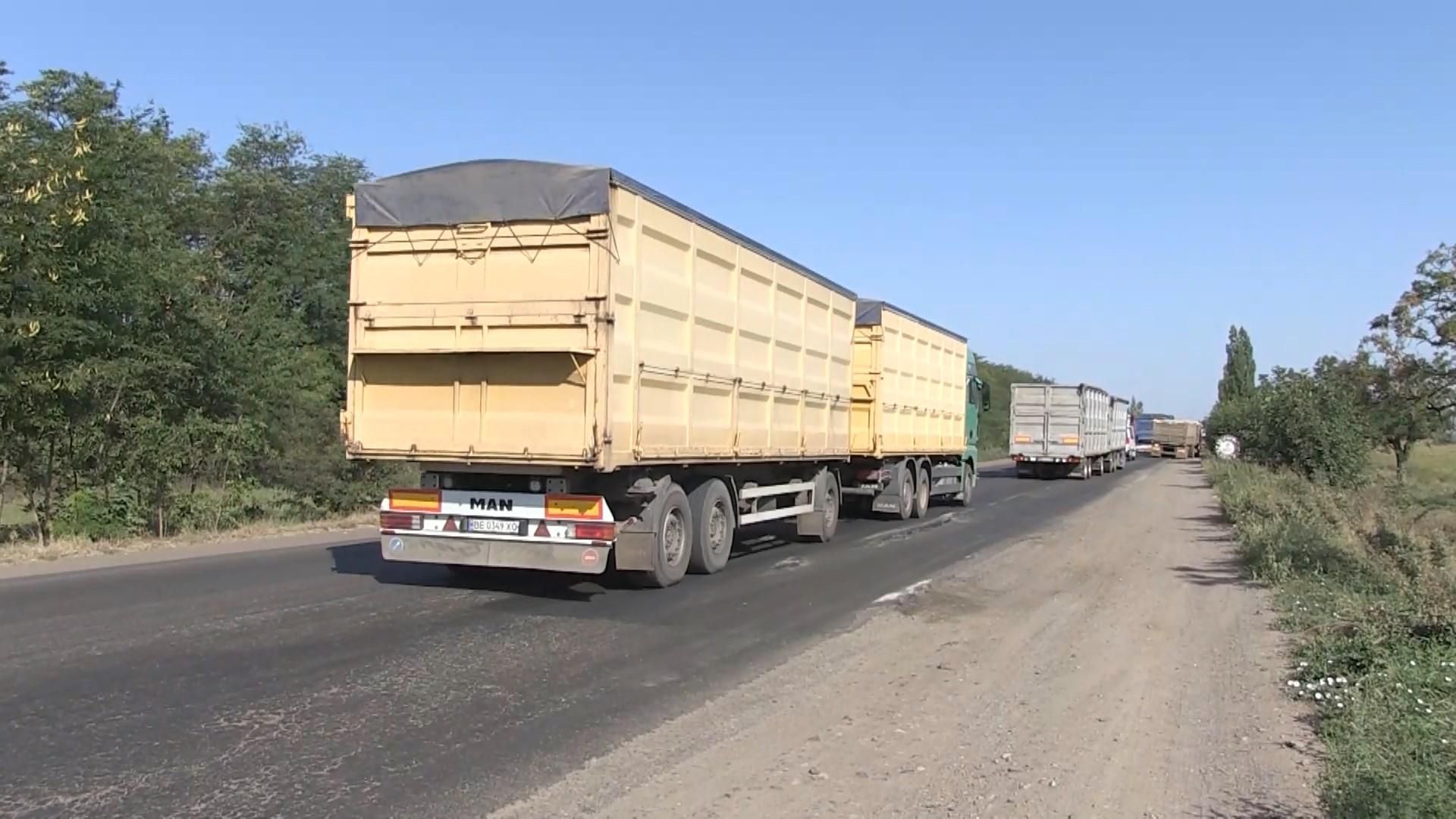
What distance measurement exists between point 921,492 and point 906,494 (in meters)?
1.25

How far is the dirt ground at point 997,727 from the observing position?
5082 mm

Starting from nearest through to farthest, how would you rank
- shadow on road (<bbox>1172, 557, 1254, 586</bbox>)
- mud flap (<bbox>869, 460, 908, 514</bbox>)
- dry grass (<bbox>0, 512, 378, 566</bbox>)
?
shadow on road (<bbox>1172, 557, 1254, 586</bbox>), dry grass (<bbox>0, 512, 378, 566</bbox>), mud flap (<bbox>869, 460, 908, 514</bbox>)

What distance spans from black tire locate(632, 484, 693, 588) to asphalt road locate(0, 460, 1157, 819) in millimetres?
212

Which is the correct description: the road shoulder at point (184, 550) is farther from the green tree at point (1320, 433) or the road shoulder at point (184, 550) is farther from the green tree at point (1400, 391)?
the green tree at point (1400, 391)

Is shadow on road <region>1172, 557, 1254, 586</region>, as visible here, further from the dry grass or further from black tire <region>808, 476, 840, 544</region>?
the dry grass

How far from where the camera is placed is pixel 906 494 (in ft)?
68.8

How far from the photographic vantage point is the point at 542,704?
659 cm

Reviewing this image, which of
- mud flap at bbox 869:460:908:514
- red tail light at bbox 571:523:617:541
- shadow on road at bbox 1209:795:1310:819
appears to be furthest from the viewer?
mud flap at bbox 869:460:908:514

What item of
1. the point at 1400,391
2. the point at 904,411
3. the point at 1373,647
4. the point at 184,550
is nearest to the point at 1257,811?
the point at 1373,647

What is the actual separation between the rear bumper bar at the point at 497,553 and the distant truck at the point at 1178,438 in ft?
249

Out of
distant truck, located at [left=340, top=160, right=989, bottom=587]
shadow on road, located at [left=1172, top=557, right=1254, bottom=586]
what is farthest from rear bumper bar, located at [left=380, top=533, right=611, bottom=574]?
shadow on road, located at [left=1172, top=557, right=1254, bottom=586]

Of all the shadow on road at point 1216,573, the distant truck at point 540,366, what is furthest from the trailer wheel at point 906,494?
the distant truck at point 540,366

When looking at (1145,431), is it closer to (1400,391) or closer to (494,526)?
(1400,391)

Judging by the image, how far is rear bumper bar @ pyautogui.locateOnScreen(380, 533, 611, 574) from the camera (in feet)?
32.9
